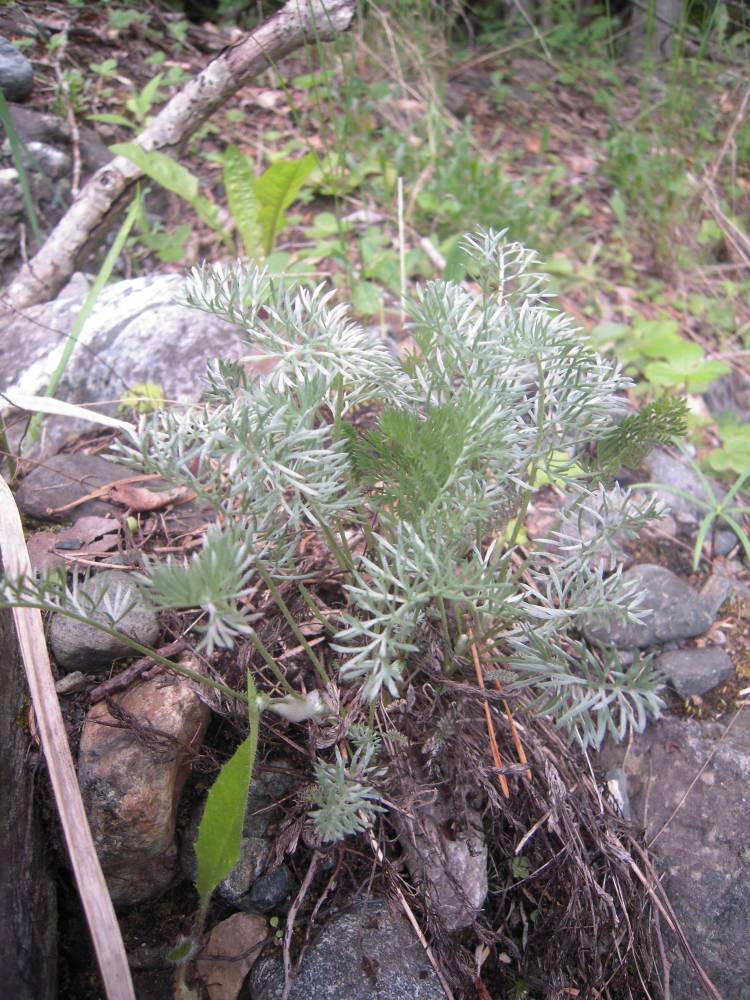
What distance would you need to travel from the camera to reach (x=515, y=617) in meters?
1.29

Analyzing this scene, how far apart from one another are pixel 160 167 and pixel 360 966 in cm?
243

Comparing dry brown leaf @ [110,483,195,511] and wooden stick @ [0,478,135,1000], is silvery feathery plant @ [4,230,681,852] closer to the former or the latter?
wooden stick @ [0,478,135,1000]

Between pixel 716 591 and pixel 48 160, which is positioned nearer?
pixel 716 591

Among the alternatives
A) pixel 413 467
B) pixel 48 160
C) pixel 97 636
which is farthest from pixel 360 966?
pixel 48 160

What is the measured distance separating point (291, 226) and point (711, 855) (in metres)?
2.71

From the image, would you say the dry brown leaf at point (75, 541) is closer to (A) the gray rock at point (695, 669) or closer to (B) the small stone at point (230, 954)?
(B) the small stone at point (230, 954)

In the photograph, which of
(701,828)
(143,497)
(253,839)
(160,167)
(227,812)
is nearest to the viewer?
(227,812)

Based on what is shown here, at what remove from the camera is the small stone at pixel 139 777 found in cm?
126

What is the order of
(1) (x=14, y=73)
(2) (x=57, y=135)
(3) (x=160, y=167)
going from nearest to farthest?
(3) (x=160, y=167)
(1) (x=14, y=73)
(2) (x=57, y=135)

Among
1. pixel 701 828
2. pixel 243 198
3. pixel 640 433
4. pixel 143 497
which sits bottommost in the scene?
pixel 701 828

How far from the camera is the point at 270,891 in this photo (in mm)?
1321

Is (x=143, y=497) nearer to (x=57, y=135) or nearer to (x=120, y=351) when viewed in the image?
(x=120, y=351)

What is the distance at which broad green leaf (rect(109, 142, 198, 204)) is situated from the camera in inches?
94.0

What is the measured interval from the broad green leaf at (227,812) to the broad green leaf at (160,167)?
79.9 inches
